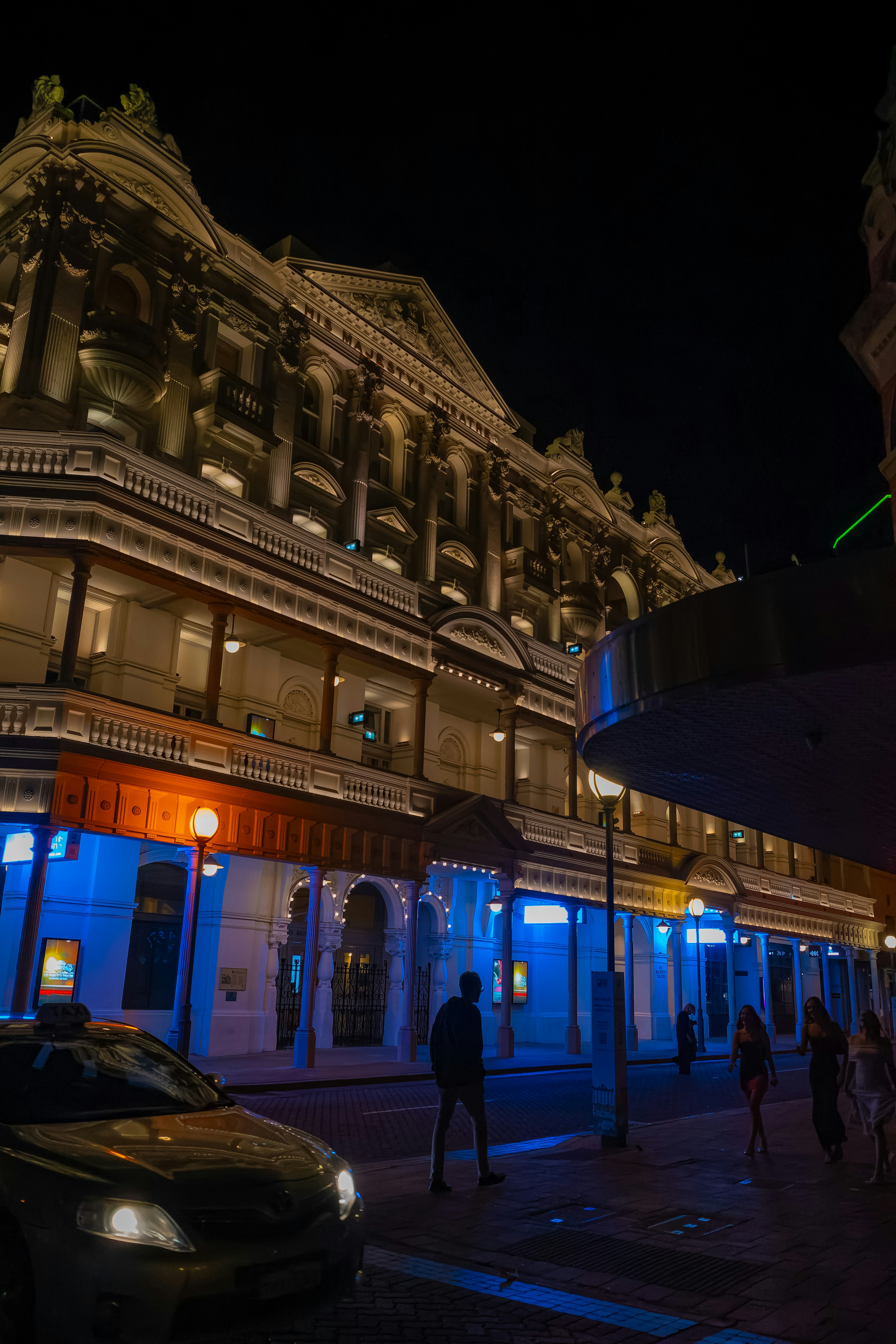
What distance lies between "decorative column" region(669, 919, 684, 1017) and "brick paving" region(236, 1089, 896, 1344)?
20.5 m

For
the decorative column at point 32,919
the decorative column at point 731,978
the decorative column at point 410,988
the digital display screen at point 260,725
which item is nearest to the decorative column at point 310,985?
the decorative column at point 410,988

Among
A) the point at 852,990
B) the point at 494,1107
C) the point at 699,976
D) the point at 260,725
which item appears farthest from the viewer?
the point at 852,990

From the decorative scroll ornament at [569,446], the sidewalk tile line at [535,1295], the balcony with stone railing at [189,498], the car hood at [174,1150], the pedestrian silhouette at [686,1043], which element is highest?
the decorative scroll ornament at [569,446]

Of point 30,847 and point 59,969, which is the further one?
point 59,969

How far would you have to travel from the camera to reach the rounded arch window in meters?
23.3

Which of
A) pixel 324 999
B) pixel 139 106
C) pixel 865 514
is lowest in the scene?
pixel 324 999

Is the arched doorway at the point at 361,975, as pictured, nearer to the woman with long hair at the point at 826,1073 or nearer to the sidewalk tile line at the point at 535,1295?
the woman with long hair at the point at 826,1073

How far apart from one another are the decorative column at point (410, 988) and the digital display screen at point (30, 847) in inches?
327

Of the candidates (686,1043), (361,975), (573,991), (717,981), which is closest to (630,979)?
(573,991)

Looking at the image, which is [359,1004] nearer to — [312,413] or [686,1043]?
[686,1043]

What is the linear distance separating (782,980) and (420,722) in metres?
28.6

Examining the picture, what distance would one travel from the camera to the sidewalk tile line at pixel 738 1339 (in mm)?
5324

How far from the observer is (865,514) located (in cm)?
1641

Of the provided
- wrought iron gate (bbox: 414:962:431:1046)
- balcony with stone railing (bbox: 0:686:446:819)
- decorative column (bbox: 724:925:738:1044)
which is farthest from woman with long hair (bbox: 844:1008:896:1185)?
decorative column (bbox: 724:925:738:1044)
